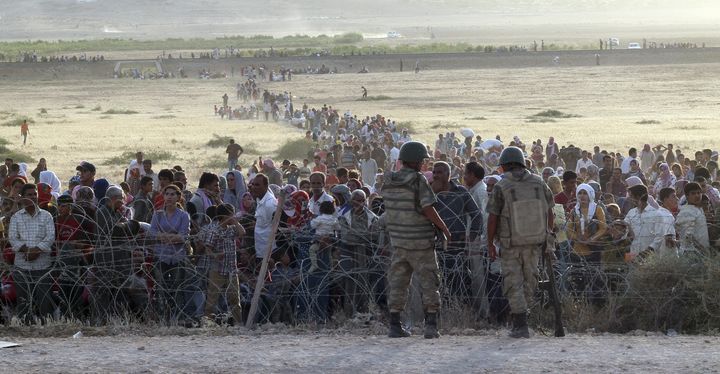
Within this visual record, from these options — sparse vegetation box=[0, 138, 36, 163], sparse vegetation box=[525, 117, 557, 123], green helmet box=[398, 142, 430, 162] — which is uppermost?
green helmet box=[398, 142, 430, 162]

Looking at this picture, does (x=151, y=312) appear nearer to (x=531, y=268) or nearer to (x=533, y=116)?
(x=531, y=268)

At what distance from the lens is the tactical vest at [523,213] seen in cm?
891

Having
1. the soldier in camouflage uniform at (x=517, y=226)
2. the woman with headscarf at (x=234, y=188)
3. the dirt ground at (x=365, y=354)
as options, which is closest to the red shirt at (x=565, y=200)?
the dirt ground at (x=365, y=354)

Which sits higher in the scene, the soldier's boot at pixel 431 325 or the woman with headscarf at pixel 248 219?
the woman with headscarf at pixel 248 219

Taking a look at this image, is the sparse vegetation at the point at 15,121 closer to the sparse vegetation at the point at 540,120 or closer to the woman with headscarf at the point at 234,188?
the sparse vegetation at the point at 540,120

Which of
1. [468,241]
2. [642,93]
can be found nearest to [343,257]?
[468,241]

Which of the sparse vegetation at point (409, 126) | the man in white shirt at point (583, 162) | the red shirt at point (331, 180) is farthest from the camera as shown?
the sparse vegetation at point (409, 126)

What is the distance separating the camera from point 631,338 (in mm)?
9117

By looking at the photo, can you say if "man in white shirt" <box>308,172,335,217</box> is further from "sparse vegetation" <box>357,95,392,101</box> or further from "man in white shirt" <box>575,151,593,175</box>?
"sparse vegetation" <box>357,95,392,101</box>

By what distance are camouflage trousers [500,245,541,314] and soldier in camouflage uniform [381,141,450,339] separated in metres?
0.48

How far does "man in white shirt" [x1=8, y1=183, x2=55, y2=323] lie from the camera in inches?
397

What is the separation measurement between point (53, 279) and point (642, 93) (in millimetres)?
54298

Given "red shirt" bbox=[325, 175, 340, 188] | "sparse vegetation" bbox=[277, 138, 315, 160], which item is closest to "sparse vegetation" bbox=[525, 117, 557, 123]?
"sparse vegetation" bbox=[277, 138, 315, 160]

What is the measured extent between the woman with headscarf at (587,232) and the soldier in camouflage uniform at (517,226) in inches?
50.2
